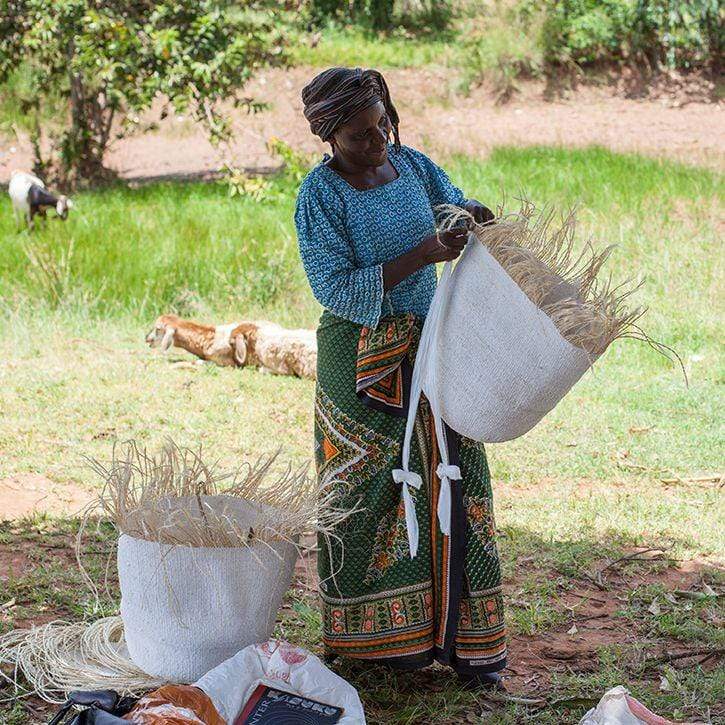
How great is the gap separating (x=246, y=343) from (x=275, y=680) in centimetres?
385

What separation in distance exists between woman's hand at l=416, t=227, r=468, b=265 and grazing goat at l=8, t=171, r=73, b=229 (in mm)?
7056

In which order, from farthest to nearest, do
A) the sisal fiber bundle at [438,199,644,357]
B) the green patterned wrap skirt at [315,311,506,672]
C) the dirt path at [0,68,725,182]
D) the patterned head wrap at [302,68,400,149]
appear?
the dirt path at [0,68,725,182]
the green patterned wrap skirt at [315,311,506,672]
the patterned head wrap at [302,68,400,149]
the sisal fiber bundle at [438,199,644,357]

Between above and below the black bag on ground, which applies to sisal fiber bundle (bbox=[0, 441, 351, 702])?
above

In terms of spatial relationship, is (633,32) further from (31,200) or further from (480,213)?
(480,213)

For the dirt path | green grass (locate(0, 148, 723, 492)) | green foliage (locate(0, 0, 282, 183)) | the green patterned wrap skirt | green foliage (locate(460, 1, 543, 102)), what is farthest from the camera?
green foliage (locate(460, 1, 543, 102))

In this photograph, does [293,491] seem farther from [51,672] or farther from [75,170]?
[75,170]

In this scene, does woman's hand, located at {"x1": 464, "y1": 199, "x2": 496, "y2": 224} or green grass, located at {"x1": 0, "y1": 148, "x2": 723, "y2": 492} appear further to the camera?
green grass, located at {"x1": 0, "y1": 148, "x2": 723, "y2": 492}

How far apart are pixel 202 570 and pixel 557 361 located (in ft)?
3.08

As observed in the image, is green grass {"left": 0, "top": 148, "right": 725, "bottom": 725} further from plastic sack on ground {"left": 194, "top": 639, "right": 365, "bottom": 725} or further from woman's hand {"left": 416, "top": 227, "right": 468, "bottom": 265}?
woman's hand {"left": 416, "top": 227, "right": 468, "bottom": 265}

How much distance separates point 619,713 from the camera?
7.86 feet

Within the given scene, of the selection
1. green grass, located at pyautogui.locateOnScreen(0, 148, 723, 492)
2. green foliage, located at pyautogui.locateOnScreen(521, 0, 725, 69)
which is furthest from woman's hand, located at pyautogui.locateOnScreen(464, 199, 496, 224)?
green foliage, located at pyautogui.locateOnScreen(521, 0, 725, 69)

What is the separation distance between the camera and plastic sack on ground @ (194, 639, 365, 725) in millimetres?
2482

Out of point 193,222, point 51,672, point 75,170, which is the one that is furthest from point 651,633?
point 75,170

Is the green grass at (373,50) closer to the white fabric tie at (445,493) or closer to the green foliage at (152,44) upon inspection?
the green foliage at (152,44)
